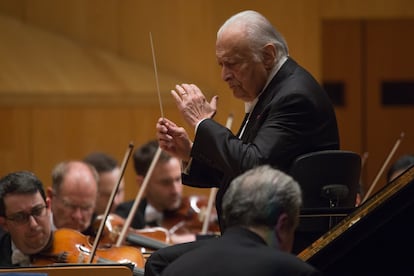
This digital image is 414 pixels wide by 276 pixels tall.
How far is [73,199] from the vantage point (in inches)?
225

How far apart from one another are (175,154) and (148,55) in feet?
15.4

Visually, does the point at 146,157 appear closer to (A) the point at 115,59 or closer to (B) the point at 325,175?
(A) the point at 115,59

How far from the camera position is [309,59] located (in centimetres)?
855

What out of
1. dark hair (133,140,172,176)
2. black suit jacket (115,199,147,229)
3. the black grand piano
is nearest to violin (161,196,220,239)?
black suit jacket (115,199,147,229)

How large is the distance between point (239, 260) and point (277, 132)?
1.14 m

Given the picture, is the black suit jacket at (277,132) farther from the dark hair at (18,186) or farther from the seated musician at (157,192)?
the seated musician at (157,192)

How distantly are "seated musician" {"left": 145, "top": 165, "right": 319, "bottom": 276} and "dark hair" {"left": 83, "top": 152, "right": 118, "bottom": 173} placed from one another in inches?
165

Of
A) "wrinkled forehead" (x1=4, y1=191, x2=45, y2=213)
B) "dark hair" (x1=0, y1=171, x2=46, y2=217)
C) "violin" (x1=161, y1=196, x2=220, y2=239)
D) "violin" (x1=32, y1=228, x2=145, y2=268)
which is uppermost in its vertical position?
"dark hair" (x1=0, y1=171, x2=46, y2=217)

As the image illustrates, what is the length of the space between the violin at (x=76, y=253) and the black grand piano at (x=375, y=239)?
171 centimetres

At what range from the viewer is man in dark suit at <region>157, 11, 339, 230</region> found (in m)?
3.73

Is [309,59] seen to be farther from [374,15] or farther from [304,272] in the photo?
[304,272]

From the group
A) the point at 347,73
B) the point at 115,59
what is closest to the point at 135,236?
the point at 115,59

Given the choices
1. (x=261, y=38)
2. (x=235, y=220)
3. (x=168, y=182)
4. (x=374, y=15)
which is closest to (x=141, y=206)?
(x=168, y=182)

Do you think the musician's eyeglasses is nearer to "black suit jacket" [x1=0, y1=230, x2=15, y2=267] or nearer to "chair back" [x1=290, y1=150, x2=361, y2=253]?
"black suit jacket" [x1=0, y1=230, x2=15, y2=267]
